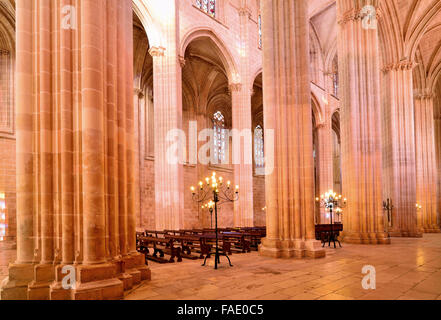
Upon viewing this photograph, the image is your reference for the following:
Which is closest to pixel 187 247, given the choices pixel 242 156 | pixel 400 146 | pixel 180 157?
pixel 180 157

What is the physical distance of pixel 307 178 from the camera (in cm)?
1062

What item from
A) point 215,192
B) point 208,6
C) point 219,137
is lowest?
point 215,192

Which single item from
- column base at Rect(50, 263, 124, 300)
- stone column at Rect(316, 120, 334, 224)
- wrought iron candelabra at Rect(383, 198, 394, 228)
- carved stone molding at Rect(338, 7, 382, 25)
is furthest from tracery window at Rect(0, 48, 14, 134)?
stone column at Rect(316, 120, 334, 224)

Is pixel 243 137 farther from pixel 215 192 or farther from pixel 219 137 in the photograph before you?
pixel 215 192

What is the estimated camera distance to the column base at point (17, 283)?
5359mm

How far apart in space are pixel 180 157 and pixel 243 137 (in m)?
6.18

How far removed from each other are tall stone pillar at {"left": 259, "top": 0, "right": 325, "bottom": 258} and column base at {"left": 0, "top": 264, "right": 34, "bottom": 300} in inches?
269

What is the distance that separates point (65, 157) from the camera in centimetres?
575

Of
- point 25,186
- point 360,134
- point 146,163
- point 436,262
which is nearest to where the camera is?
point 25,186

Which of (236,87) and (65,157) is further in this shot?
(236,87)

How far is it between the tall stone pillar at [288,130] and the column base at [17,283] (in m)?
6.84
